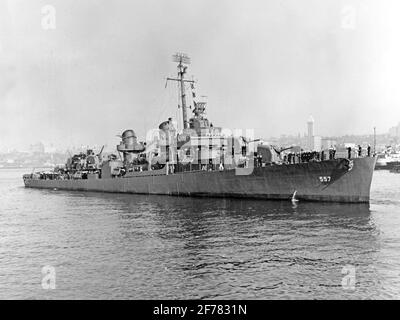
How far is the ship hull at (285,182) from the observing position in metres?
23.0

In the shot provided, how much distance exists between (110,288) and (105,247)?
15.3 ft

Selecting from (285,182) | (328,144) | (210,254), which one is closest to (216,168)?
(285,182)

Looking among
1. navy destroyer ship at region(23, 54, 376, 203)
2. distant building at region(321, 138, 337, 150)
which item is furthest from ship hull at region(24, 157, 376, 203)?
distant building at region(321, 138, 337, 150)

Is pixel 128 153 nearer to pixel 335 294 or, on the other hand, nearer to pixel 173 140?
pixel 173 140

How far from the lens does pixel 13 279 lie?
11172 millimetres

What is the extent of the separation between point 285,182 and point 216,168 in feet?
22.3

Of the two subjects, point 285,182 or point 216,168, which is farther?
point 216,168

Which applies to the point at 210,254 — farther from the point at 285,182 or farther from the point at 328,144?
the point at 328,144

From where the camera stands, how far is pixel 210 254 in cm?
1296

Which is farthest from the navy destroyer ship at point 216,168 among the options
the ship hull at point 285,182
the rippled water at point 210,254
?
the rippled water at point 210,254

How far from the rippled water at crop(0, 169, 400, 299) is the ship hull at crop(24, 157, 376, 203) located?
145 centimetres

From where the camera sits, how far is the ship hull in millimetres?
23047

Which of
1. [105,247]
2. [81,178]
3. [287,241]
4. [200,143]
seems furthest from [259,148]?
[81,178]

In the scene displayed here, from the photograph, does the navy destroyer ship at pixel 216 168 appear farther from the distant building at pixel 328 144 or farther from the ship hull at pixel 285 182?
the distant building at pixel 328 144
